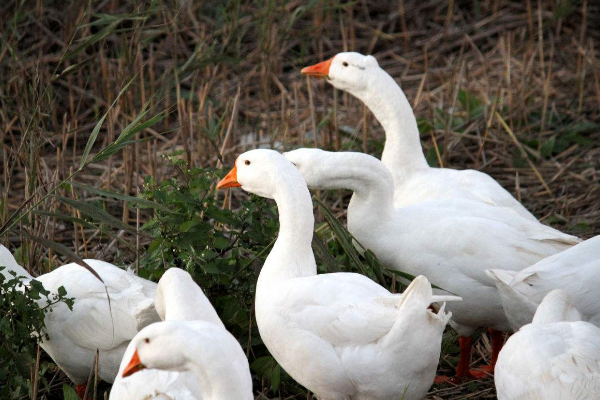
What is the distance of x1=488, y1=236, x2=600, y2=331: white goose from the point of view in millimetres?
4340

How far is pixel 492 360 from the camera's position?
16.5ft

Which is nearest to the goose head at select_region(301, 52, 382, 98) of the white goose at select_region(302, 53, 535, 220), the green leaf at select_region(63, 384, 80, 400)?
the white goose at select_region(302, 53, 535, 220)

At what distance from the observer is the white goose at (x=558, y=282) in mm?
4340

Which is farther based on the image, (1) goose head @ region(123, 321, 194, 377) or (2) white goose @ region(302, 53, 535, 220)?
(2) white goose @ region(302, 53, 535, 220)

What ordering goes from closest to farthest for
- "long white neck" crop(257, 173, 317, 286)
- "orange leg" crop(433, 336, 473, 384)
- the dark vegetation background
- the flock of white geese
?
the flock of white geese, "long white neck" crop(257, 173, 317, 286), the dark vegetation background, "orange leg" crop(433, 336, 473, 384)

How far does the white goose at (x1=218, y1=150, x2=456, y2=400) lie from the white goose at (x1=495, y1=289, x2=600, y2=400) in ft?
1.07

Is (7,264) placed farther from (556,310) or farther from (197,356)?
(556,310)

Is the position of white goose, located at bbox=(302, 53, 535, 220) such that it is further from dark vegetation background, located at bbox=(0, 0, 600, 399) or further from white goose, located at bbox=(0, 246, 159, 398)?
white goose, located at bbox=(0, 246, 159, 398)

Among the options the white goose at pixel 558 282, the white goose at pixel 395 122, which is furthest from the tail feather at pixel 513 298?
the white goose at pixel 395 122

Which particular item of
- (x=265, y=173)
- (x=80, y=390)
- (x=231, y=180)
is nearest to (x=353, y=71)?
(x=231, y=180)

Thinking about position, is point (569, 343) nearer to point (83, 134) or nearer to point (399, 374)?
point (399, 374)

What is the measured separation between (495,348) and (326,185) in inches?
52.9

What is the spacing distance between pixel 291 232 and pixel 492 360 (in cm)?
163

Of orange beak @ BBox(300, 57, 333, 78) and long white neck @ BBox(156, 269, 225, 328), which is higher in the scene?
orange beak @ BBox(300, 57, 333, 78)
